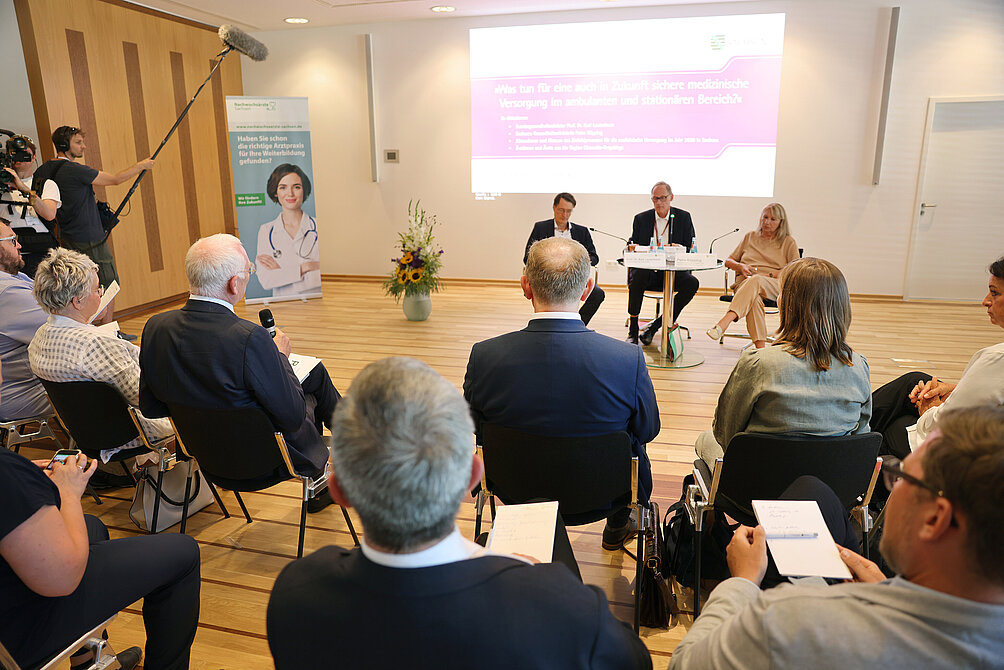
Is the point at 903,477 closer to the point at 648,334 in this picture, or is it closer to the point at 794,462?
the point at 794,462

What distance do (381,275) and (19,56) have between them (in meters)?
4.17

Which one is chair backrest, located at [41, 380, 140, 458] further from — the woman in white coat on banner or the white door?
the white door

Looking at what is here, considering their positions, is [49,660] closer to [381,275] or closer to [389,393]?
[389,393]

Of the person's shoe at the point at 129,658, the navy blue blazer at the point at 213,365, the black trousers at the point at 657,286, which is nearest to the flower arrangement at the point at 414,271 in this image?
the black trousers at the point at 657,286

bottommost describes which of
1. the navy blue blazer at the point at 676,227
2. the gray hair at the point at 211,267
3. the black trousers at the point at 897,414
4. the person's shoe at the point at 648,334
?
the person's shoe at the point at 648,334

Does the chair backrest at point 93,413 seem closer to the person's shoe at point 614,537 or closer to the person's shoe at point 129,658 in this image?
the person's shoe at point 129,658

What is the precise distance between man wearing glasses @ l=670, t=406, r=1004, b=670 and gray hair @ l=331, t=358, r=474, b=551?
18.2 inches

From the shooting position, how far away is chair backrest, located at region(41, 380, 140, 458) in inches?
92.2

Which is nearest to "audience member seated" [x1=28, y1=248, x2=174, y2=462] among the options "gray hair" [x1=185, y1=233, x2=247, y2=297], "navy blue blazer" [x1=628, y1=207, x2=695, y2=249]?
"gray hair" [x1=185, y1=233, x2=247, y2=297]

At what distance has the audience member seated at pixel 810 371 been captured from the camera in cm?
197

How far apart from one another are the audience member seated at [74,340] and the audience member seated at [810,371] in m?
2.21

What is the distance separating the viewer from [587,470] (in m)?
1.93

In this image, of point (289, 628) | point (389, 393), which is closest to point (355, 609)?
point (289, 628)

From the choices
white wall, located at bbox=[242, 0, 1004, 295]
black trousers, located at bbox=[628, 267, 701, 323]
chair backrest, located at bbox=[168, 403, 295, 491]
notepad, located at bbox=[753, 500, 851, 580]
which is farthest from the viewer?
white wall, located at bbox=[242, 0, 1004, 295]
